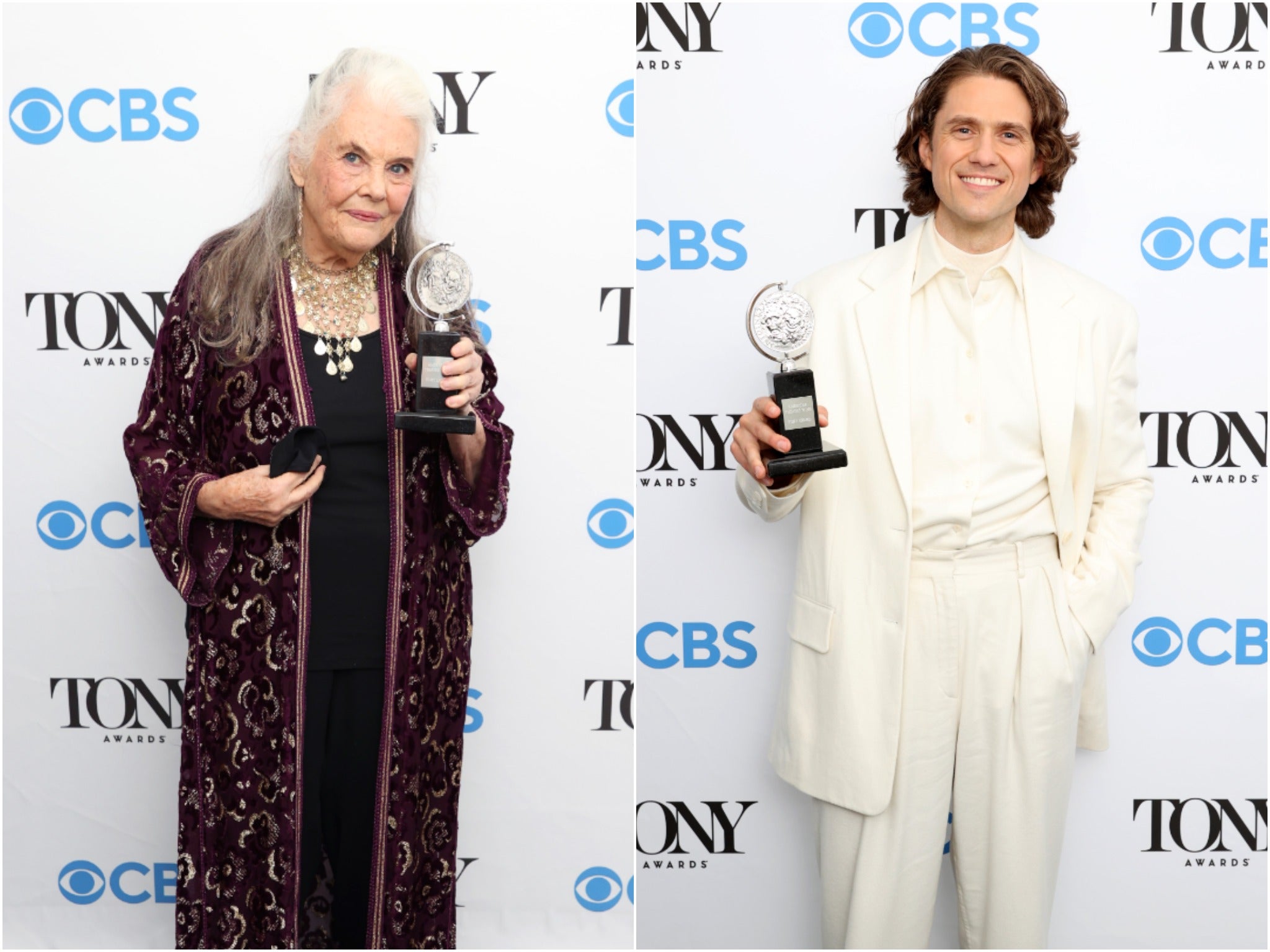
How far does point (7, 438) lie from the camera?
8.79 feet

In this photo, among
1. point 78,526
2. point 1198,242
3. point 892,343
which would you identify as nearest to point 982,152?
point 892,343

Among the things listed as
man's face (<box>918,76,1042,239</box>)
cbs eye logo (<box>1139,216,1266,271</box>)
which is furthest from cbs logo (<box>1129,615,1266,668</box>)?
man's face (<box>918,76,1042,239</box>)

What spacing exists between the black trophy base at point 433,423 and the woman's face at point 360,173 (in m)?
0.33

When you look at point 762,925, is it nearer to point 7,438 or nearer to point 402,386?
point 402,386

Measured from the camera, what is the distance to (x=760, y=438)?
2023 mm

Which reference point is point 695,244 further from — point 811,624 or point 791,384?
point 811,624

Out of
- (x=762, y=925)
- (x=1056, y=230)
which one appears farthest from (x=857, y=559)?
(x=762, y=925)

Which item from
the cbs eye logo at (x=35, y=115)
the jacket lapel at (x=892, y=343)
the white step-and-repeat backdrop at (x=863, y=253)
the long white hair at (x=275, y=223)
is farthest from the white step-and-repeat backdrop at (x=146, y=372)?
the jacket lapel at (x=892, y=343)

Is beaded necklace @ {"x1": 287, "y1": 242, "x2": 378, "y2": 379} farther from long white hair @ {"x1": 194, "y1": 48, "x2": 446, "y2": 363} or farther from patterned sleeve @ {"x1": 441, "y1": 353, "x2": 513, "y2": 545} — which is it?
patterned sleeve @ {"x1": 441, "y1": 353, "x2": 513, "y2": 545}

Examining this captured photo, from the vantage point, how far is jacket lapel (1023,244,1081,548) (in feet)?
6.84

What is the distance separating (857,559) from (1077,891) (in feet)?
4.31

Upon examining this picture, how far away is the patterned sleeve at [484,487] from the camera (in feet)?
6.87

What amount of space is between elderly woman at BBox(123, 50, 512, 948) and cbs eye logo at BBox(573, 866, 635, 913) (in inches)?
30.9

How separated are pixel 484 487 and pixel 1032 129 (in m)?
1.28
